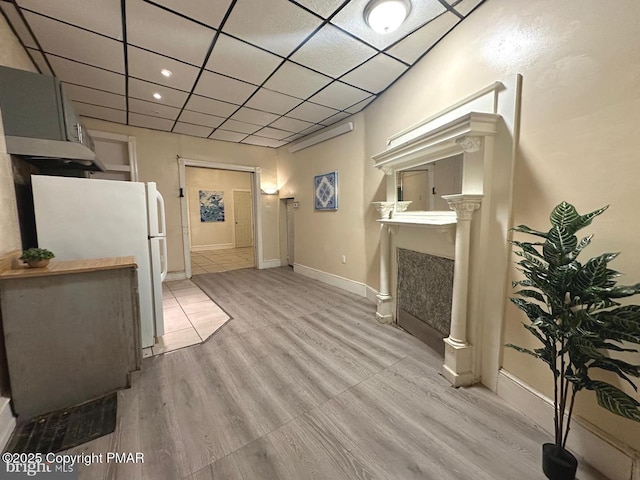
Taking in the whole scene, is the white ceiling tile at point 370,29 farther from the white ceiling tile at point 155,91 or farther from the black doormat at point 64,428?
the black doormat at point 64,428

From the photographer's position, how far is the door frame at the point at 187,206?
4.95 m

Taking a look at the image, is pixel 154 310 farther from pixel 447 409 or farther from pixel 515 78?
pixel 515 78

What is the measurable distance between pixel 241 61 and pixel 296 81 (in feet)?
2.10

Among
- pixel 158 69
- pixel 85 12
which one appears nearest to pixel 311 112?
pixel 158 69

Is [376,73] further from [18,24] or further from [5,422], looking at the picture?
[5,422]

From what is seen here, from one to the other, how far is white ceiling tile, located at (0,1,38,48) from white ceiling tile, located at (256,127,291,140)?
9.20ft

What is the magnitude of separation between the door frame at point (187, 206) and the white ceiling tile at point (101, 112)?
3.55 feet

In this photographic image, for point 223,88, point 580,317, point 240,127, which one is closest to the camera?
point 580,317

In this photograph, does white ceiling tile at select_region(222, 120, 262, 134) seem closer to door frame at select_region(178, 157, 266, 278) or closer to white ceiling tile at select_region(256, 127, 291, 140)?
white ceiling tile at select_region(256, 127, 291, 140)

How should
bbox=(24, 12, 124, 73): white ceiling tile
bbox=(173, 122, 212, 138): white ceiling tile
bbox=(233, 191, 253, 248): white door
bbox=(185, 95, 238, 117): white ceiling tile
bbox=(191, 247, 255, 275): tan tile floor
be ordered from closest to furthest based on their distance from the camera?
bbox=(24, 12, 124, 73): white ceiling tile < bbox=(185, 95, 238, 117): white ceiling tile < bbox=(173, 122, 212, 138): white ceiling tile < bbox=(191, 247, 255, 275): tan tile floor < bbox=(233, 191, 253, 248): white door

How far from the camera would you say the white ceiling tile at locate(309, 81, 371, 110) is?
9.93ft

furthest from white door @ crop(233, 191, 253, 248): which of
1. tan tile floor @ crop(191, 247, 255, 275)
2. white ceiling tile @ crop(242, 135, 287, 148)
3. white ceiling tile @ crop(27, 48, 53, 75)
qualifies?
white ceiling tile @ crop(27, 48, 53, 75)

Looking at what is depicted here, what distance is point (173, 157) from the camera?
4.85 m

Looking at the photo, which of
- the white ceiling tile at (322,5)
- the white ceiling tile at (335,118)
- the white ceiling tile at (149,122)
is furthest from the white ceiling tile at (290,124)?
the white ceiling tile at (322,5)
